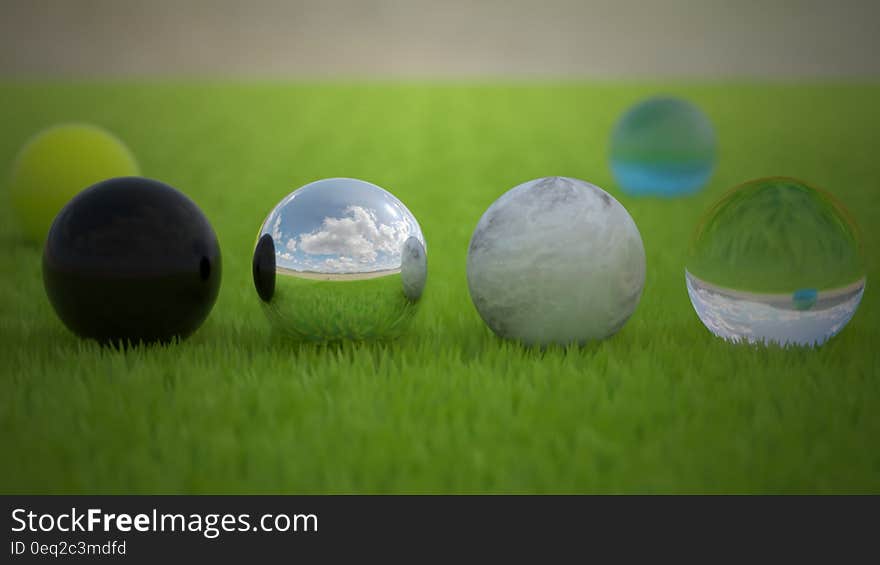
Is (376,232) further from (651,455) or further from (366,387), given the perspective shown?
(651,455)

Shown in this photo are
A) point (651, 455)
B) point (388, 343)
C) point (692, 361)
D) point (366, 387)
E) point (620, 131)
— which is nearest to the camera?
point (651, 455)

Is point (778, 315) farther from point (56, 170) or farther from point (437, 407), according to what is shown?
point (56, 170)

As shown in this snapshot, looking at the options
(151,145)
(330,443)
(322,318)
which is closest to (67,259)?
(322,318)

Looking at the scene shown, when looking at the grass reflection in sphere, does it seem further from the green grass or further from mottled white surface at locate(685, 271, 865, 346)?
mottled white surface at locate(685, 271, 865, 346)

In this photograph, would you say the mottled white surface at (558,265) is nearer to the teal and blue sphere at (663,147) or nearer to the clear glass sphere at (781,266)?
the clear glass sphere at (781,266)

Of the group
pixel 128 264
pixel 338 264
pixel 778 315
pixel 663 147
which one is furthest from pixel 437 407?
pixel 663 147

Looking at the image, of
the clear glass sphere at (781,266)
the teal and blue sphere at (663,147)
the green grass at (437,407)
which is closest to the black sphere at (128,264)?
the green grass at (437,407)
